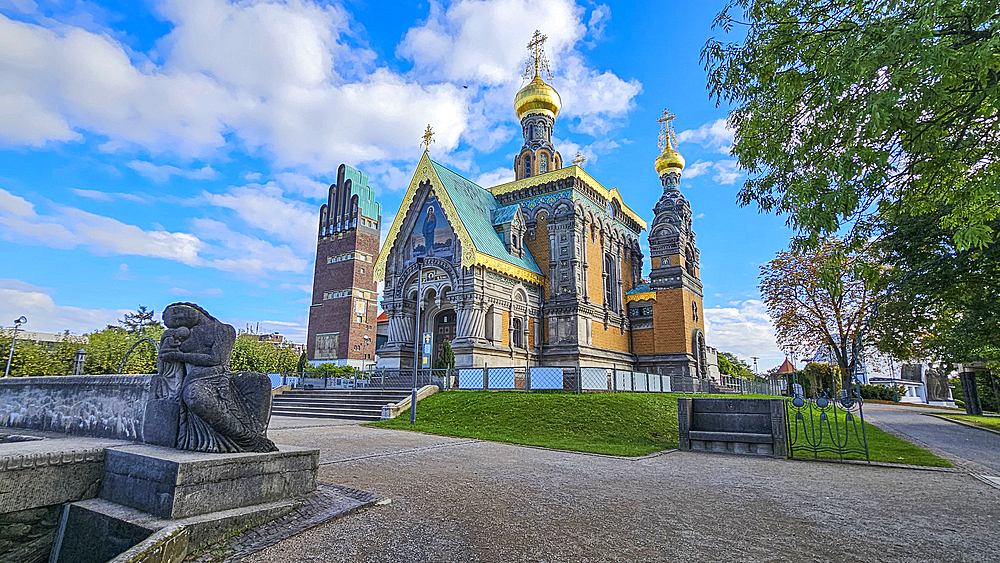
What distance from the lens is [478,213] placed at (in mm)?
29750

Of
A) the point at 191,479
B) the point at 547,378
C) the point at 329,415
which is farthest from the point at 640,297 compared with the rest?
the point at 191,479

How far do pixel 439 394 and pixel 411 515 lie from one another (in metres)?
14.0

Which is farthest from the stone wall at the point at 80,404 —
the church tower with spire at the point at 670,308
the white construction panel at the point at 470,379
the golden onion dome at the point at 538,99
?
the golden onion dome at the point at 538,99

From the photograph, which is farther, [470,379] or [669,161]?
[669,161]

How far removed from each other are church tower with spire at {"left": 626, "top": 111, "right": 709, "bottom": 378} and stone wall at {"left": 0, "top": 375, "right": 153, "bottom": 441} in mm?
30387

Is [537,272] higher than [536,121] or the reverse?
the reverse

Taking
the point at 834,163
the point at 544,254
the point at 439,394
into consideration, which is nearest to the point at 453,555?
the point at 834,163

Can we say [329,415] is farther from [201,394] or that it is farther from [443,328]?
[201,394]

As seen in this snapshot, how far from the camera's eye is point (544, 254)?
3044 centimetres

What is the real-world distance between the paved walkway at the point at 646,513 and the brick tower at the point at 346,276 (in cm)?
4942

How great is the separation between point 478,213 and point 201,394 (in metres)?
25.4

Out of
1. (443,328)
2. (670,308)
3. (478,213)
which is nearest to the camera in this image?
(443,328)

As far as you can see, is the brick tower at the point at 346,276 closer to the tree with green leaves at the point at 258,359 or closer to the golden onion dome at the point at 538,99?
the tree with green leaves at the point at 258,359

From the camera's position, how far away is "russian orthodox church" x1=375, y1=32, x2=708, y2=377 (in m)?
26.1
